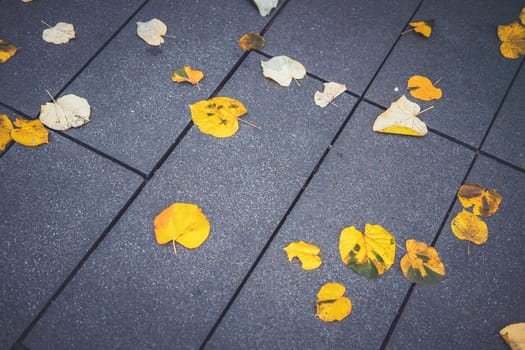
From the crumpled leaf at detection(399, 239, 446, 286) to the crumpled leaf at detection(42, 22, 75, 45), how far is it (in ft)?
5.81

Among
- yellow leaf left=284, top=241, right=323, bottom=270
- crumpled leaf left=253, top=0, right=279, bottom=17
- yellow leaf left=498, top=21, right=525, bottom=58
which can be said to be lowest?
yellow leaf left=284, top=241, right=323, bottom=270

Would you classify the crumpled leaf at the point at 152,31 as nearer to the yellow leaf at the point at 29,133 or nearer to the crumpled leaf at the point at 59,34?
the crumpled leaf at the point at 59,34

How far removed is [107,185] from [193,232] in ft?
1.33

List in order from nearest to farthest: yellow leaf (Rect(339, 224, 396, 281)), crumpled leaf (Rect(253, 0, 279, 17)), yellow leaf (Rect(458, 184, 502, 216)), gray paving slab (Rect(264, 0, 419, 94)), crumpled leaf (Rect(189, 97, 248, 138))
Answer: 1. yellow leaf (Rect(339, 224, 396, 281))
2. yellow leaf (Rect(458, 184, 502, 216))
3. crumpled leaf (Rect(189, 97, 248, 138))
4. gray paving slab (Rect(264, 0, 419, 94))
5. crumpled leaf (Rect(253, 0, 279, 17))

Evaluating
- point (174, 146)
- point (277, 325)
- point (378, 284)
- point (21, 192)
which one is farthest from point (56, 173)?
point (378, 284)

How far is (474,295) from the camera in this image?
1734 mm

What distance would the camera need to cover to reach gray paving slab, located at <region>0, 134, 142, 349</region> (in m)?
1.66

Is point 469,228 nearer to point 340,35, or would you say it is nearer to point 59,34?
point 340,35

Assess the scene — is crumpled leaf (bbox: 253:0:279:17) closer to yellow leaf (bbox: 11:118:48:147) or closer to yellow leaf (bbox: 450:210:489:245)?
yellow leaf (bbox: 11:118:48:147)

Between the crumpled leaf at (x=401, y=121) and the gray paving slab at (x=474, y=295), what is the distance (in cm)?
37

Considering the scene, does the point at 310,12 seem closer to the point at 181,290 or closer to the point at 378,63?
the point at 378,63

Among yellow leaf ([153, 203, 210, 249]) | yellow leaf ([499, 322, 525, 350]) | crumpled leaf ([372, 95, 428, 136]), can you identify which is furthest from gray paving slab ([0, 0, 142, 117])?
yellow leaf ([499, 322, 525, 350])

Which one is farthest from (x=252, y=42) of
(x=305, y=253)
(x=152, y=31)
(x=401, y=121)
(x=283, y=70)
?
(x=305, y=253)

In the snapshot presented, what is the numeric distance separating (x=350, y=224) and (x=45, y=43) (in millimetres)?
1616
